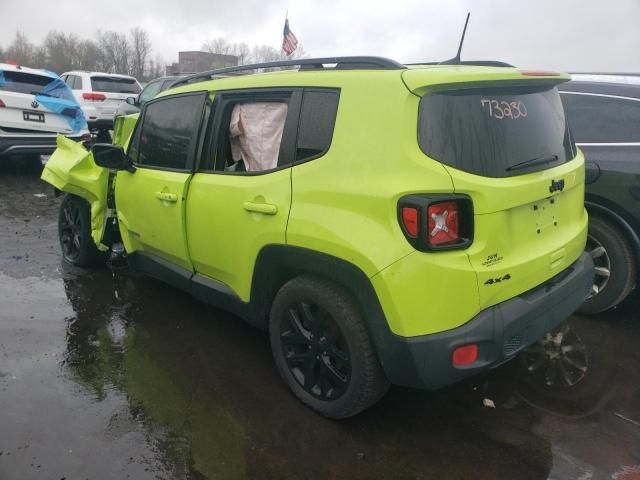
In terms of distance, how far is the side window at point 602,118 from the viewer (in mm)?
3705

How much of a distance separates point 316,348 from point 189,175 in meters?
1.45

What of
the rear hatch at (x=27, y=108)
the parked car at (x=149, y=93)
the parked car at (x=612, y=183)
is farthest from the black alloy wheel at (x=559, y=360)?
the parked car at (x=149, y=93)

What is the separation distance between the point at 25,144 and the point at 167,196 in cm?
605

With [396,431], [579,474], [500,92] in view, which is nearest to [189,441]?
[396,431]

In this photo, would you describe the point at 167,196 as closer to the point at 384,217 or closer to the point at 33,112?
the point at 384,217

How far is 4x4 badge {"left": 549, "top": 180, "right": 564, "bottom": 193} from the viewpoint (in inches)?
99.4

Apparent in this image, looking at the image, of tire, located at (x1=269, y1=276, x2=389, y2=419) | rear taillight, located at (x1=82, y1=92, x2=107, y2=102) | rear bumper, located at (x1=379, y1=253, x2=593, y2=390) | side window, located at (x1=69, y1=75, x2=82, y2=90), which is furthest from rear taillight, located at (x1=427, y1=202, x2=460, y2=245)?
side window, located at (x1=69, y1=75, x2=82, y2=90)

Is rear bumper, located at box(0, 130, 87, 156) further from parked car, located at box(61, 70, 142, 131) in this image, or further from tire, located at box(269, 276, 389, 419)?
tire, located at box(269, 276, 389, 419)

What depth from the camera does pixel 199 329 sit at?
3762 millimetres

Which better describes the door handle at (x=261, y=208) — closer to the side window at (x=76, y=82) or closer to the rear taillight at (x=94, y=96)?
the rear taillight at (x=94, y=96)

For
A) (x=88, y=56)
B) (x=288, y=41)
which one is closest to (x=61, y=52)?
(x=88, y=56)

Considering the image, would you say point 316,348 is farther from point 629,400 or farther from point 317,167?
point 629,400

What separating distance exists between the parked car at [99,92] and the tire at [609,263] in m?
11.8

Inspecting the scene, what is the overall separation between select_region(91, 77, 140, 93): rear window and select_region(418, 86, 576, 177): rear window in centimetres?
1266
